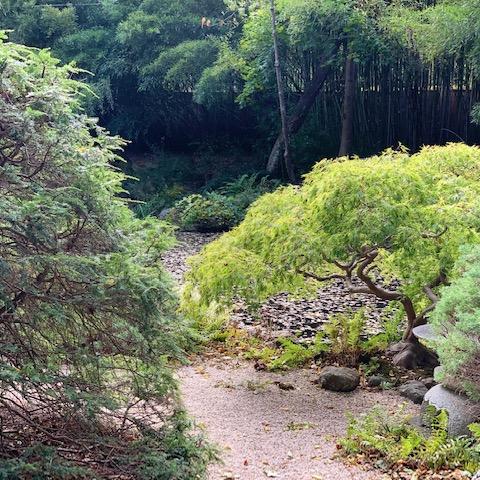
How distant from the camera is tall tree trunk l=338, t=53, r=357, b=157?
10.3 m

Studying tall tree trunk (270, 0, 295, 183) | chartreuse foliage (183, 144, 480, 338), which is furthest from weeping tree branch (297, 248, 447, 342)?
tall tree trunk (270, 0, 295, 183)

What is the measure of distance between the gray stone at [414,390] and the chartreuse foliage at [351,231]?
23.4 inches

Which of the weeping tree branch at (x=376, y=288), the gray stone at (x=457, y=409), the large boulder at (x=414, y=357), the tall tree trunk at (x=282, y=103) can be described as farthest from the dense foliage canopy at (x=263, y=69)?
the gray stone at (x=457, y=409)

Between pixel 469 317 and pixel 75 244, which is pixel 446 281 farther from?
pixel 75 244

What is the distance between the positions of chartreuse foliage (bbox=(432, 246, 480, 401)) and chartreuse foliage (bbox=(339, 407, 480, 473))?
249 millimetres

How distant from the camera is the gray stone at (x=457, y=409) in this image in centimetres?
337

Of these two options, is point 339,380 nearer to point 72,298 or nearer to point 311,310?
point 311,310

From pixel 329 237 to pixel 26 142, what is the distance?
240cm

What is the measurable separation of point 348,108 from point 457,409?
7.67 m

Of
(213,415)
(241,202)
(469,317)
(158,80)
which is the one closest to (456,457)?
(469,317)

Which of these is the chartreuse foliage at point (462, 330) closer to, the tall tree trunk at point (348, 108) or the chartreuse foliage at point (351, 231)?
the chartreuse foliage at point (351, 231)

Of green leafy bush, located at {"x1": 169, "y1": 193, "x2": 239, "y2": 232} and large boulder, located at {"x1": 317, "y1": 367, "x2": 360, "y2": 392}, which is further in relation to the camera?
green leafy bush, located at {"x1": 169, "y1": 193, "x2": 239, "y2": 232}

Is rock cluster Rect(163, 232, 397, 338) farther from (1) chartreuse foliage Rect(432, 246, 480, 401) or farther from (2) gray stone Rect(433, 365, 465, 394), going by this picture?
(1) chartreuse foliage Rect(432, 246, 480, 401)

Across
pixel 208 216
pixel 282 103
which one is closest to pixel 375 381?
pixel 208 216
